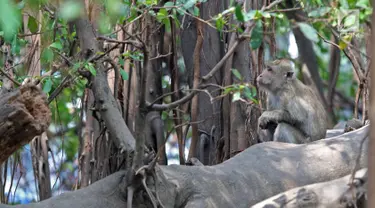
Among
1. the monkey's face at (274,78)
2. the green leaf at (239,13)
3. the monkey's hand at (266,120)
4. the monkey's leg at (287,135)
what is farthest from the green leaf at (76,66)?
the monkey's leg at (287,135)

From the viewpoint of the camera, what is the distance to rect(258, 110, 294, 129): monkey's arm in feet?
26.1

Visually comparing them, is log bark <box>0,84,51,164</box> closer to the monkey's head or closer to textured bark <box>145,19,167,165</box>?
textured bark <box>145,19,167,165</box>

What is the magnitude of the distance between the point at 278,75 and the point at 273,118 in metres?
0.73

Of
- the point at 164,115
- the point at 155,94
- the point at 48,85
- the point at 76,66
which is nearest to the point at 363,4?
the point at 76,66

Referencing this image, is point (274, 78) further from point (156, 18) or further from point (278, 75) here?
point (156, 18)

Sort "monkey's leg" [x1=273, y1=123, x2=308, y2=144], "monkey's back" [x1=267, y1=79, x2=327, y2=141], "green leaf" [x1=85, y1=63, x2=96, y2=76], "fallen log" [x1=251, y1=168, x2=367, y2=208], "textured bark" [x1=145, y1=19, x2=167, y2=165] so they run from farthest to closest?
"monkey's back" [x1=267, y1=79, x2=327, y2=141], "monkey's leg" [x1=273, y1=123, x2=308, y2=144], "textured bark" [x1=145, y1=19, x2=167, y2=165], "green leaf" [x1=85, y1=63, x2=96, y2=76], "fallen log" [x1=251, y1=168, x2=367, y2=208]

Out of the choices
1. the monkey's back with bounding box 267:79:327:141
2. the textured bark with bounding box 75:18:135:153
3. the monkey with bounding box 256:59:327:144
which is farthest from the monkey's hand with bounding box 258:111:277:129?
the textured bark with bounding box 75:18:135:153

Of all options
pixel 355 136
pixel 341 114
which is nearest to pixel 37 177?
pixel 355 136

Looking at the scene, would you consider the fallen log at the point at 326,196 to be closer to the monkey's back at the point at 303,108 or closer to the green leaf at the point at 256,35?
the green leaf at the point at 256,35

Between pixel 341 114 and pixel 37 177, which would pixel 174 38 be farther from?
pixel 341 114

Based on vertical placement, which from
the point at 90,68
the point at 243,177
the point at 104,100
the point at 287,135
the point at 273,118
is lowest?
the point at 287,135

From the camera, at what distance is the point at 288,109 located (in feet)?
28.3

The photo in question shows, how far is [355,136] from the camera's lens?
243 inches

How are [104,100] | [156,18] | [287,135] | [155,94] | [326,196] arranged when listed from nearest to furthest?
[326,196], [104,100], [156,18], [155,94], [287,135]
